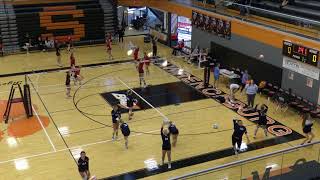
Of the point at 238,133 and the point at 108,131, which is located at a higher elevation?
the point at 238,133

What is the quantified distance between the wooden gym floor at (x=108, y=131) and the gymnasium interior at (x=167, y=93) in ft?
0.16

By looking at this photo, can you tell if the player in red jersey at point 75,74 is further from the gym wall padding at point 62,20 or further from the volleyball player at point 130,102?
the gym wall padding at point 62,20

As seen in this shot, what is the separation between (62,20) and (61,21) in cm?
12

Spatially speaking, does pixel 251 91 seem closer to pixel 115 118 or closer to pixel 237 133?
pixel 237 133

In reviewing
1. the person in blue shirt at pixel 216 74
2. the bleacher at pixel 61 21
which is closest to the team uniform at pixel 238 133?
the person in blue shirt at pixel 216 74

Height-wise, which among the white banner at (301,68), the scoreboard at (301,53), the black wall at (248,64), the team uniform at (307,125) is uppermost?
the scoreboard at (301,53)

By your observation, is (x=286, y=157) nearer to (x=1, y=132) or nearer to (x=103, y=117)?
(x=103, y=117)

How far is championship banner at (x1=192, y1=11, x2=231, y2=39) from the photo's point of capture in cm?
2541

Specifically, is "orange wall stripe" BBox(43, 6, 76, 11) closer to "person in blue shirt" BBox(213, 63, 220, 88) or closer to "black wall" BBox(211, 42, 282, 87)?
"black wall" BBox(211, 42, 282, 87)

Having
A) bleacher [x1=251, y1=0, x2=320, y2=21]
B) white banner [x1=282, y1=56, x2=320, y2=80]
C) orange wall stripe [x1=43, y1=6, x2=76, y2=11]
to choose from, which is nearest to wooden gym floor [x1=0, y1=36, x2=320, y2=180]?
white banner [x1=282, y1=56, x2=320, y2=80]

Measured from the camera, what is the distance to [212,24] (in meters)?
26.8

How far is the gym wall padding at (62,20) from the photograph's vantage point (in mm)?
32719

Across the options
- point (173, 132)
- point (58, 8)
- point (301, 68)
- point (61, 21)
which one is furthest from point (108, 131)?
point (58, 8)

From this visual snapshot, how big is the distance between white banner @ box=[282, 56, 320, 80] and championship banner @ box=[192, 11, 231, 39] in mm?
5095
